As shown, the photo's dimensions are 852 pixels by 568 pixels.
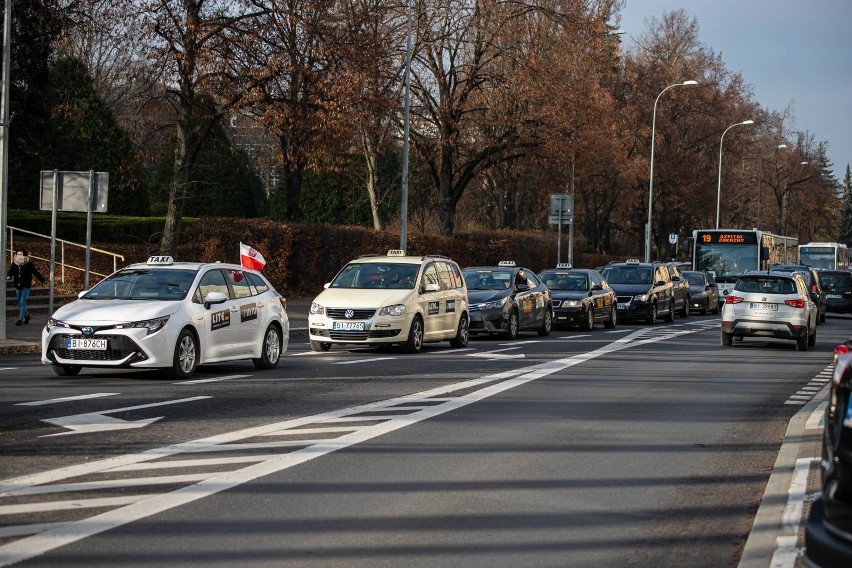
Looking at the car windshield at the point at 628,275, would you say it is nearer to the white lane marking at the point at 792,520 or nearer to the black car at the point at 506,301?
the black car at the point at 506,301

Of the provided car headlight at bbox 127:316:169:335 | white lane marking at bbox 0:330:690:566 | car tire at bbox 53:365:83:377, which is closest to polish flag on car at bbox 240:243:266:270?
car tire at bbox 53:365:83:377

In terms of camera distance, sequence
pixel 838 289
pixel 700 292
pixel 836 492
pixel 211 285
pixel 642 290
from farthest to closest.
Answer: pixel 838 289
pixel 700 292
pixel 642 290
pixel 211 285
pixel 836 492

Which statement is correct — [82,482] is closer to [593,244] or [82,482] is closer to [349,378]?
[349,378]

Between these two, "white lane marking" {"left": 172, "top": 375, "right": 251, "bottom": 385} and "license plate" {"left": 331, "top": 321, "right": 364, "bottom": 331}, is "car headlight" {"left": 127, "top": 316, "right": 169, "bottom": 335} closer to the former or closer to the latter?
"white lane marking" {"left": 172, "top": 375, "right": 251, "bottom": 385}

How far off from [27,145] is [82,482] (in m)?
28.8

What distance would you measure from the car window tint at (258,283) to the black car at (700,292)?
2911cm

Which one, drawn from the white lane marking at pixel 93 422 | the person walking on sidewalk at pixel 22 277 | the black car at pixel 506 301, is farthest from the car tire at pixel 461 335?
the white lane marking at pixel 93 422

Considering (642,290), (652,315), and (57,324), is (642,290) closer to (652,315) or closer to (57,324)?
(652,315)

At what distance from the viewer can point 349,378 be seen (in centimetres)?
1700

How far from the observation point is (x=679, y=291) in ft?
138

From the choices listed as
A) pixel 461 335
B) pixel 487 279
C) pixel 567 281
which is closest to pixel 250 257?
pixel 487 279

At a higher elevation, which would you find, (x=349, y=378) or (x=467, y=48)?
(x=467, y=48)

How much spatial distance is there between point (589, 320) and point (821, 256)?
139 feet

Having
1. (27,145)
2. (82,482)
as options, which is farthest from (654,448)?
(27,145)
